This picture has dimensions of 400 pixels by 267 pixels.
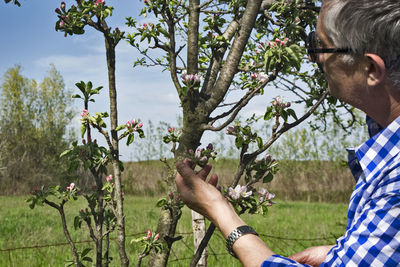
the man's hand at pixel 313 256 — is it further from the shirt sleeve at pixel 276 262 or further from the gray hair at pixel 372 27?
the gray hair at pixel 372 27

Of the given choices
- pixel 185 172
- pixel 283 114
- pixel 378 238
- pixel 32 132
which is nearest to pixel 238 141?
pixel 283 114

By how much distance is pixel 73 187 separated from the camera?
9.28ft

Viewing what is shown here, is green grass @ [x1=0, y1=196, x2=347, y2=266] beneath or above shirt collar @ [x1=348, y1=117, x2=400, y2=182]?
beneath

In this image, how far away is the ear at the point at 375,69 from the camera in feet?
4.77

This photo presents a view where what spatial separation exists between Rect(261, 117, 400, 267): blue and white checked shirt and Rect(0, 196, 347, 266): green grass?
3702 millimetres

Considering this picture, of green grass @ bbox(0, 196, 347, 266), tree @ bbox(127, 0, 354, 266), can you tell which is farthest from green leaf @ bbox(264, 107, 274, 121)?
green grass @ bbox(0, 196, 347, 266)

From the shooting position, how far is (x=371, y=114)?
5.11 ft

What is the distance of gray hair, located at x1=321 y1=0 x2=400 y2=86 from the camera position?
1430 mm

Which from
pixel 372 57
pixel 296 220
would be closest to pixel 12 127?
pixel 296 220

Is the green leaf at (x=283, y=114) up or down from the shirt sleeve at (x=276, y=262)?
up

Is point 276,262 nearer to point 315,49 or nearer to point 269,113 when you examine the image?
point 315,49

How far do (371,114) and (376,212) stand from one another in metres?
0.42

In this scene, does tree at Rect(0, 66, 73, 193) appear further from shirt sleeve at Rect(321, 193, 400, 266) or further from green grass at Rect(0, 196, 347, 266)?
shirt sleeve at Rect(321, 193, 400, 266)

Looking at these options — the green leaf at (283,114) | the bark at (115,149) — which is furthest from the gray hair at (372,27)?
the bark at (115,149)
